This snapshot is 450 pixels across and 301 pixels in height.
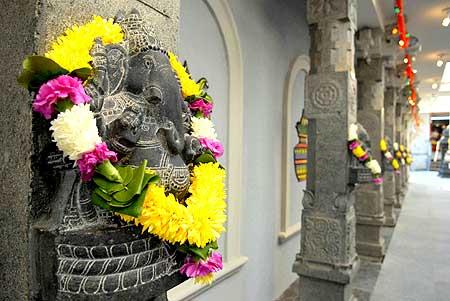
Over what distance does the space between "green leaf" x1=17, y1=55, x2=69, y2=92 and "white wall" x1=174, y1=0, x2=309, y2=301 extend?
5.15 feet

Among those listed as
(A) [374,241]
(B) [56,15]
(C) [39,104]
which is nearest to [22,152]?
(C) [39,104]

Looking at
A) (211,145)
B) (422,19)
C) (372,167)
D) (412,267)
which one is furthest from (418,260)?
(211,145)

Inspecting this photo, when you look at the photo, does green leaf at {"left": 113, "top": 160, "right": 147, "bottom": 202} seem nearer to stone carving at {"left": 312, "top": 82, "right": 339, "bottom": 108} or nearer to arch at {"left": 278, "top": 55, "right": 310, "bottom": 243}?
stone carving at {"left": 312, "top": 82, "right": 339, "bottom": 108}

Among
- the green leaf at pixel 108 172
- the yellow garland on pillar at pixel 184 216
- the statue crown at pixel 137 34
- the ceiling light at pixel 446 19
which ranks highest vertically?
the ceiling light at pixel 446 19

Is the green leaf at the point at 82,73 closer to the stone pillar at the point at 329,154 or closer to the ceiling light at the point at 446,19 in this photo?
the stone pillar at the point at 329,154

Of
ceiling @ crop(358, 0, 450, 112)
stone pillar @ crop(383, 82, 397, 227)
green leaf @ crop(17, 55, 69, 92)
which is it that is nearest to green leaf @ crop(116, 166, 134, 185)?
green leaf @ crop(17, 55, 69, 92)

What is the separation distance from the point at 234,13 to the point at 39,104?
234cm

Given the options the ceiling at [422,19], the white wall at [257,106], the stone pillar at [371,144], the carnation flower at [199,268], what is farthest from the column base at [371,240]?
the carnation flower at [199,268]

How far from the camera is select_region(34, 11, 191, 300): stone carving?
70cm

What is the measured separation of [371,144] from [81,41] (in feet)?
16.8

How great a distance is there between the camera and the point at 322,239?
3.03m

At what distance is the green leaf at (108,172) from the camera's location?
0.70 m

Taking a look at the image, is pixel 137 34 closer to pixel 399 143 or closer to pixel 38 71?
pixel 38 71

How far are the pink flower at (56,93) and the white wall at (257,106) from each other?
158 centimetres
